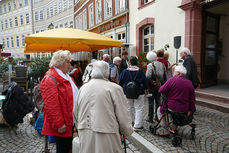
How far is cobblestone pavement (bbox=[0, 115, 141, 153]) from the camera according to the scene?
11.6 ft

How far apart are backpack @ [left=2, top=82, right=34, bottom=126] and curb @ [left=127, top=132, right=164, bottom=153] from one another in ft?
8.51

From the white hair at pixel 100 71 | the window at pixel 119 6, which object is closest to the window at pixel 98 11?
the window at pixel 119 6

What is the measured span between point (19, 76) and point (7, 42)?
133 feet

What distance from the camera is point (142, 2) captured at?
10719 mm

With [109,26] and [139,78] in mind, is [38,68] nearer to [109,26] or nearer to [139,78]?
[139,78]

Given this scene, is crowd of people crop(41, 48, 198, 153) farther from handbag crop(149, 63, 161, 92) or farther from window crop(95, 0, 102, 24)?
window crop(95, 0, 102, 24)

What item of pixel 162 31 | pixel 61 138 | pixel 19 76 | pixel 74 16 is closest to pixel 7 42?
pixel 74 16

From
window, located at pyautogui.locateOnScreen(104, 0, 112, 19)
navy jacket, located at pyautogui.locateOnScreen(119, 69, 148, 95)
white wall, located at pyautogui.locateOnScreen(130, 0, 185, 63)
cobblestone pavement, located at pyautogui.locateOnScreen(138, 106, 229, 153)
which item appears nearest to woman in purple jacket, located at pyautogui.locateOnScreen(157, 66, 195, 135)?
cobblestone pavement, located at pyautogui.locateOnScreen(138, 106, 229, 153)

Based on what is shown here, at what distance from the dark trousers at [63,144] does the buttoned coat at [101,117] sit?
2.01 feet

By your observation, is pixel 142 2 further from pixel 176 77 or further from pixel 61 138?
pixel 61 138

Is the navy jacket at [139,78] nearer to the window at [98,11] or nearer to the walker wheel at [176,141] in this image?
the walker wheel at [176,141]

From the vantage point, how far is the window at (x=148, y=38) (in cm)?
1040

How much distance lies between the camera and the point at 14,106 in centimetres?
413

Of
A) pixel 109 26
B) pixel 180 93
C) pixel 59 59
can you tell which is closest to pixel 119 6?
pixel 109 26
